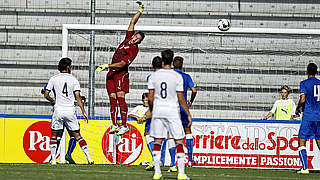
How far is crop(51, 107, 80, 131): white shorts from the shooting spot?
1153cm

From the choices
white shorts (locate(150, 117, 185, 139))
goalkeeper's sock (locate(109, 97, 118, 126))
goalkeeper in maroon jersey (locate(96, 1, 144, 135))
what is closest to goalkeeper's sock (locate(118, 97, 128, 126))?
goalkeeper in maroon jersey (locate(96, 1, 144, 135))

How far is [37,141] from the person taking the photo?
13875 mm

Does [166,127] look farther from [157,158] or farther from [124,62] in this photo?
[124,62]

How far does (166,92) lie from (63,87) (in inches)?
148

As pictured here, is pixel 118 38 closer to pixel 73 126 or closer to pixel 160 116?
pixel 73 126

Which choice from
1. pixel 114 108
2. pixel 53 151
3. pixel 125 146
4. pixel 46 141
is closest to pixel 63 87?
pixel 114 108

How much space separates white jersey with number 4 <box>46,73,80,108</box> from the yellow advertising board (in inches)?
90.2

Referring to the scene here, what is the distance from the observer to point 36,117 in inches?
549

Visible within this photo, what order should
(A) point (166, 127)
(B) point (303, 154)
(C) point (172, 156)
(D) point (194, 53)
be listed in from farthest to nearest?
(D) point (194, 53) → (B) point (303, 154) → (C) point (172, 156) → (A) point (166, 127)

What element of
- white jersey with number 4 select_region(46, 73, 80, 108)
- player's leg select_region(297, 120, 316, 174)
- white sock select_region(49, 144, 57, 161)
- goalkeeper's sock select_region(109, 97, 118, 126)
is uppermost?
white jersey with number 4 select_region(46, 73, 80, 108)

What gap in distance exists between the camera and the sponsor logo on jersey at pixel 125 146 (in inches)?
543

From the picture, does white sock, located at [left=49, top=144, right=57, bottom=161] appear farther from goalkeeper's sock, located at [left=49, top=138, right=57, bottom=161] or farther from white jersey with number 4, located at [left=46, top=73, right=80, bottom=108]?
white jersey with number 4, located at [left=46, top=73, right=80, bottom=108]

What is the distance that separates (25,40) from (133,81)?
366 cm

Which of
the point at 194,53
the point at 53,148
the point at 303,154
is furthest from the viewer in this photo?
the point at 194,53
